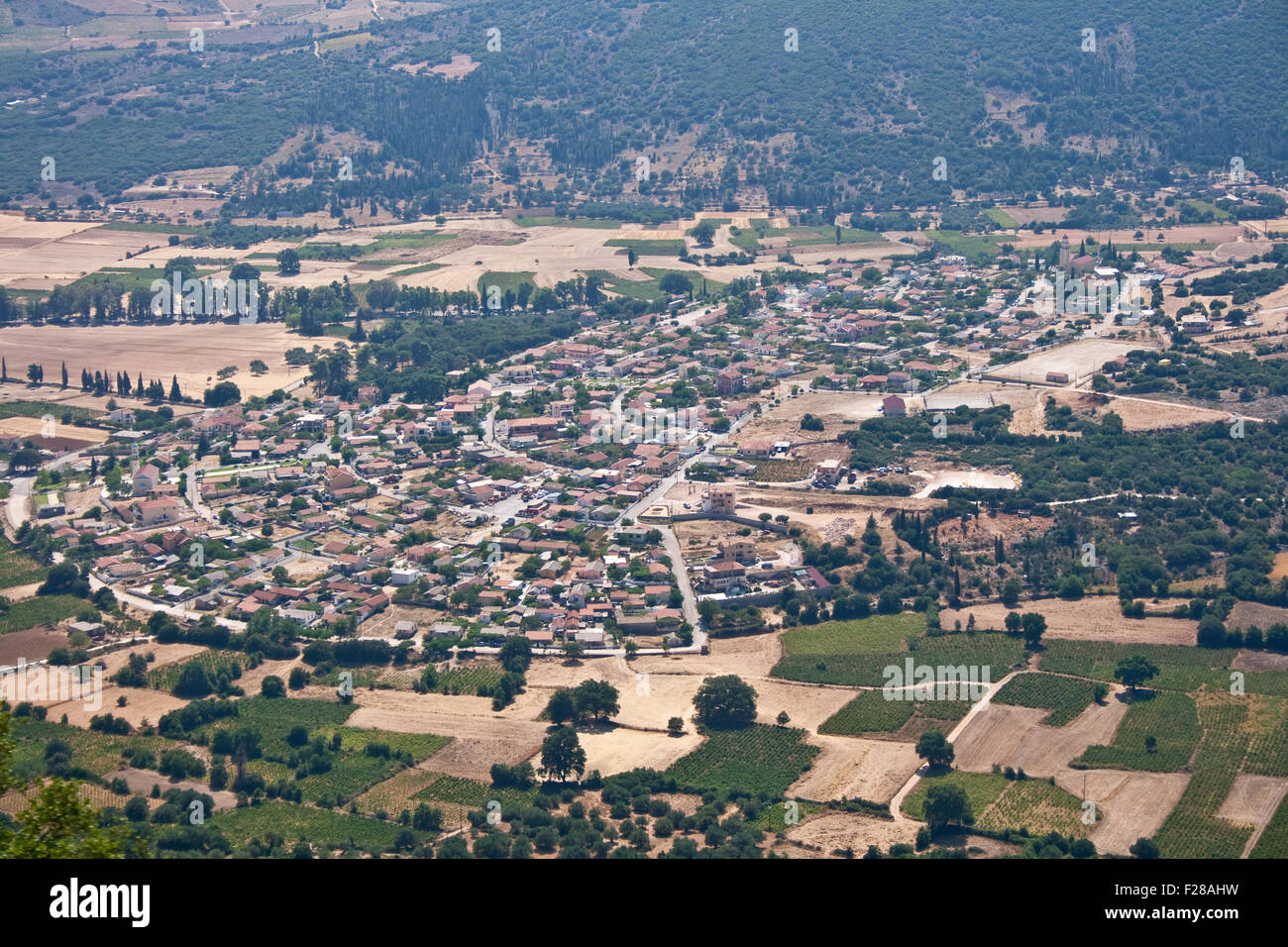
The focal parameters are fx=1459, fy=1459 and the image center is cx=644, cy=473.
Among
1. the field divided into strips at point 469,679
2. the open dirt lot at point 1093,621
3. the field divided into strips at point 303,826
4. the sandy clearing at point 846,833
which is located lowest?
the field divided into strips at point 303,826

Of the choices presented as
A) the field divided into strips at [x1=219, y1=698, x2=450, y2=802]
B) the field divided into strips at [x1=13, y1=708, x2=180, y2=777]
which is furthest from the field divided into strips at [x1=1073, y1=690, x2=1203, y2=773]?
the field divided into strips at [x1=13, y1=708, x2=180, y2=777]

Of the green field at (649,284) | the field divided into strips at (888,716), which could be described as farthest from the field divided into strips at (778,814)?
the green field at (649,284)

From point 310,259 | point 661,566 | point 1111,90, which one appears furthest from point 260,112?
point 661,566

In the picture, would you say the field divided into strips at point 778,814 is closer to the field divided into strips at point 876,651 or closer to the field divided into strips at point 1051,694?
the field divided into strips at point 876,651

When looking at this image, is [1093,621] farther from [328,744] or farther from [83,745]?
[83,745]

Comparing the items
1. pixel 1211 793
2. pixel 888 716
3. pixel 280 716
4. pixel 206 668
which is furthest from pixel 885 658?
pixel 206 668
